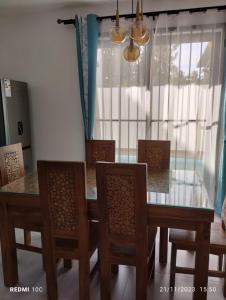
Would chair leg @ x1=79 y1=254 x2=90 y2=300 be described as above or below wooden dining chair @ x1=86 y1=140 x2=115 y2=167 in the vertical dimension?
below

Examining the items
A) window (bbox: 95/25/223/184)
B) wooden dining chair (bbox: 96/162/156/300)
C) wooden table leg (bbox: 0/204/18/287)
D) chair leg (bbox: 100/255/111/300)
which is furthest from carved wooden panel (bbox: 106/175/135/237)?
window (bbox: 95/25/223/184)

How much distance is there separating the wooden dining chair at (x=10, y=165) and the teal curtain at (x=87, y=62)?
3.63 ft

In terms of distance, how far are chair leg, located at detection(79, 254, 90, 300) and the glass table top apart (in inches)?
16.5

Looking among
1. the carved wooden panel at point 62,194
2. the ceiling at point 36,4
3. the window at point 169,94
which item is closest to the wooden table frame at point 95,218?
the carved wooden panel at point 62,194

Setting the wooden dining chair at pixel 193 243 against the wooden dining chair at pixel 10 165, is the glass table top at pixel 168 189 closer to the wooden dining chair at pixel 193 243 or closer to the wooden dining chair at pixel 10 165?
the wooden dining chair at pixel 10 165

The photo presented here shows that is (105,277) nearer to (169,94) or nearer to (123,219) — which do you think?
(123,219)

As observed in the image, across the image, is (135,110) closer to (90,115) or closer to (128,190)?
(90,115)

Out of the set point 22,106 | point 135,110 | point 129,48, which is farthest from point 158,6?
point 22,106

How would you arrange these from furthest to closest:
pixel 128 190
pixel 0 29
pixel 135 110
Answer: pixel 0 29
pixel 135 110
pixel 128 190

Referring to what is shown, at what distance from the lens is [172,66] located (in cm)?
283

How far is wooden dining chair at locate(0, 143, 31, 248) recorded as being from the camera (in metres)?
2.00

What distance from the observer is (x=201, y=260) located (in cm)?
144

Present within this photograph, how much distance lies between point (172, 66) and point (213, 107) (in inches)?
27.1

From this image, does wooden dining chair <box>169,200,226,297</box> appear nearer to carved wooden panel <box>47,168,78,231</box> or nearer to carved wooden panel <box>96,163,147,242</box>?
carved wooden panel <box>96,163,147,242</box>
